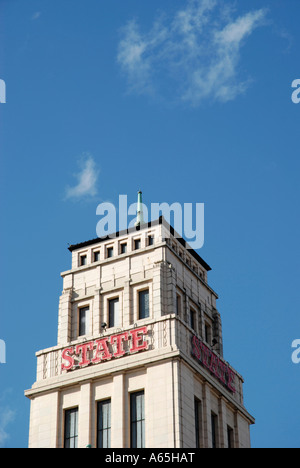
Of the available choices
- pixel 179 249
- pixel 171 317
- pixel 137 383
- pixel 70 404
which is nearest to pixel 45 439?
pixel 70 404

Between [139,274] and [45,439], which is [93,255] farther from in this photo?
[45,439]

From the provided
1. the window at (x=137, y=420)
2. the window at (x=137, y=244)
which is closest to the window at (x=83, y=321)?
the window at (x=137, y=244)

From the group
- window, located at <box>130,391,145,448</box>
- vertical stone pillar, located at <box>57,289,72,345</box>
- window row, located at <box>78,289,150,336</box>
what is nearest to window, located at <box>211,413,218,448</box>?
window, located at <box>130,391,145,448</box>

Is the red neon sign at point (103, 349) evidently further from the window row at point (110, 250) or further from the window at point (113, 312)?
the window row at point (110, 250)

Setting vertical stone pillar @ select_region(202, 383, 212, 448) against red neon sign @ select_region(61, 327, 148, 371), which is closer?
vertical stone pillar @ select_region(202, 383, 212, 448)

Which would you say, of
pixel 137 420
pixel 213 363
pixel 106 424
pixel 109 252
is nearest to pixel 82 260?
pixel 109 252

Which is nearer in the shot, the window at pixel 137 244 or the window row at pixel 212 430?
the window row at pixel 212 430

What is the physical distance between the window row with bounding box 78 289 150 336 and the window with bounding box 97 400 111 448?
6.21 metres

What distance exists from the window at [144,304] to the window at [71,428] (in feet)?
25.9

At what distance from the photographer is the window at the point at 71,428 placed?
215 ft

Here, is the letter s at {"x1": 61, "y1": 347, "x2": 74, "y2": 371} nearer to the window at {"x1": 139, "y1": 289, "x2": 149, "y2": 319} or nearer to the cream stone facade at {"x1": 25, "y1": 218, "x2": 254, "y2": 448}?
the cream stone facade at {"x1": 25, "y1": 218, "x2": 254, "y2": 448}

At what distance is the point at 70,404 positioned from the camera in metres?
66.9

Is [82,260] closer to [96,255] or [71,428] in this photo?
[96,255]

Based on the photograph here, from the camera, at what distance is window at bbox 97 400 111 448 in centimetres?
6456
